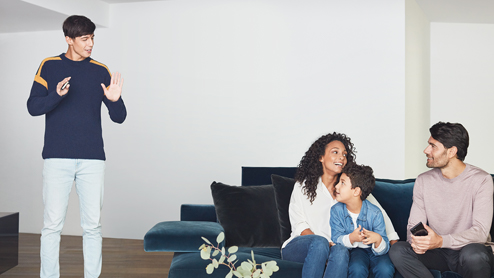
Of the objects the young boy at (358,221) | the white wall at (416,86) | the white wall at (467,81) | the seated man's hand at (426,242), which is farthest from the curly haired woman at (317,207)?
the white wall at (467,81)

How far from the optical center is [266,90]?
4832mm

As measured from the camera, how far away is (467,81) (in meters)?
5.59

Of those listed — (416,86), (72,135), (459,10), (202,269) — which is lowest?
(202,269)

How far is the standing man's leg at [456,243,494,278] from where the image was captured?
2.19 m

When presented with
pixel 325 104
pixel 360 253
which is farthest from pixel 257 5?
pixel 360 253

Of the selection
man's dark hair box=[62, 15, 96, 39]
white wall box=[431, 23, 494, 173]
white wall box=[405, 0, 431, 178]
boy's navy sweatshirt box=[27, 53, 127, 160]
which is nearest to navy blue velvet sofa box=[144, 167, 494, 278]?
boy's navy sweatshirt box=[27, 53, 127, 160]

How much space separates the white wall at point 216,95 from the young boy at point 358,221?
7.29 feet

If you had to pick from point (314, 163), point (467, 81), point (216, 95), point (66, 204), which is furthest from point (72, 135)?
point (467, 81)

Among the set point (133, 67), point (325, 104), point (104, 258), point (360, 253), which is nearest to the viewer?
point (360, 253)

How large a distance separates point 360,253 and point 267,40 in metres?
3.00

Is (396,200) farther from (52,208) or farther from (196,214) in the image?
(52,208)

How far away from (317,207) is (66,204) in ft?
4.72

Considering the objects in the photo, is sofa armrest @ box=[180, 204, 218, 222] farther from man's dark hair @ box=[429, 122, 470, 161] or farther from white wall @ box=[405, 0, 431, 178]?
white wall @ box=[405, 0, 431, 178]

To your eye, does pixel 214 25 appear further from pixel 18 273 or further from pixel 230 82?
pixel 18 273
